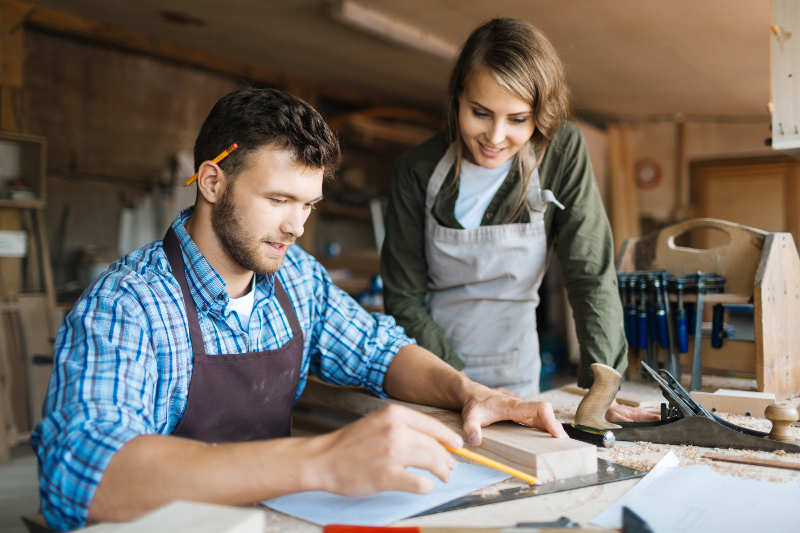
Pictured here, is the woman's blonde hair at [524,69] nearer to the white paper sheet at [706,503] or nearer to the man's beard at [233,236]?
the man's beard at [233,236]

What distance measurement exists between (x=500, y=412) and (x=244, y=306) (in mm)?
602

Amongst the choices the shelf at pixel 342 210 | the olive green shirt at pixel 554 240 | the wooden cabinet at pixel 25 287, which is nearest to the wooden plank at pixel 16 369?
the wooden cabinet at pixel 25 287

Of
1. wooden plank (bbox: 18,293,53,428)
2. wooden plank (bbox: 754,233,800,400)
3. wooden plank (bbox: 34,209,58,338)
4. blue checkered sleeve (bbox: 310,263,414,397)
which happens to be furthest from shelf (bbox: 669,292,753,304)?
wooden plank (bbox: 34,209,58,338)

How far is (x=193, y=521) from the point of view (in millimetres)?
764

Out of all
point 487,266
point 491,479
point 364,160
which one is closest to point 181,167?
point 364,160

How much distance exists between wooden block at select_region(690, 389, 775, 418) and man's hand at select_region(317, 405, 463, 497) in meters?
0.97

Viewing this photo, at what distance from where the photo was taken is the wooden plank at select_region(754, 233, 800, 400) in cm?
186

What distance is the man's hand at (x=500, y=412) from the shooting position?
1.25 m

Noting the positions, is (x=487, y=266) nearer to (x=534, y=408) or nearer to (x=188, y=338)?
(x=534, y=408)

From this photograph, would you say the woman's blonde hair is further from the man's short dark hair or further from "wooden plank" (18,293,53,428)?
"wooden plank" (18,293,53,428)

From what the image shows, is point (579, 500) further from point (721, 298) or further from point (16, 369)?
point (16, 369)

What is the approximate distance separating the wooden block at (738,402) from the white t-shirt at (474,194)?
0.77 m

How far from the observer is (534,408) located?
1.30 meters

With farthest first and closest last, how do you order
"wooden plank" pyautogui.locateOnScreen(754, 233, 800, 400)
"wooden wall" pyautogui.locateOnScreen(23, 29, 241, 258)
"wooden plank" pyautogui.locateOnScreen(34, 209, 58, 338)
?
"wooden wall" pyautogui.locateOnScreen(23, 29, 241, 258), "wooden plank" pyautogui.locateOnScreen(34, 209, 58, 338), "wooden plank" pyautogui.locateOnScreen(754, 233, 800, 400)
